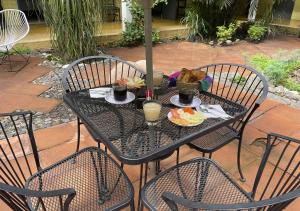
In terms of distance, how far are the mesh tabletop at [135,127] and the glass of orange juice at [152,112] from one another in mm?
35

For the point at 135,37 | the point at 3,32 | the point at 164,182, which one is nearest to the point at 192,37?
the point at 135,37

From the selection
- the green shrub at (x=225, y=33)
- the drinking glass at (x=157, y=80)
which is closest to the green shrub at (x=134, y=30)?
the green shrub at (x=225, y=33)

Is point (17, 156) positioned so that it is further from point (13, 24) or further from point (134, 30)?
point (134, 30)

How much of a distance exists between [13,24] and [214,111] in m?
4.05

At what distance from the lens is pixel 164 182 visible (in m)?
1.44

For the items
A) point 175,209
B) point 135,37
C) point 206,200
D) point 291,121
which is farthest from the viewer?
point 135,37

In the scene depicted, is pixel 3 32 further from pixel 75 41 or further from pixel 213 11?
pixel 213 11

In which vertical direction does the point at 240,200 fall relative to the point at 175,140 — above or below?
below

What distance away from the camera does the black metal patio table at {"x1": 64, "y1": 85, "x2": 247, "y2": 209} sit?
3.99ft

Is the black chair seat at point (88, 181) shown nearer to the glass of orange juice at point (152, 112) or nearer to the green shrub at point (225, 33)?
the glass of orange juice at point (152, 112)

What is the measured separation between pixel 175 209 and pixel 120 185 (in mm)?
451

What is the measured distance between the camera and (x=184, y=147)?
232cm

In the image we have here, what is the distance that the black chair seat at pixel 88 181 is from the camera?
1.31 metres

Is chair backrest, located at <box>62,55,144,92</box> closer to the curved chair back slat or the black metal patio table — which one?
the black metal patio table
